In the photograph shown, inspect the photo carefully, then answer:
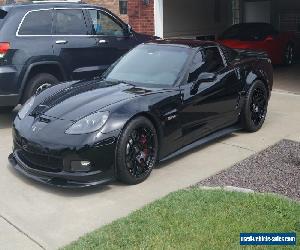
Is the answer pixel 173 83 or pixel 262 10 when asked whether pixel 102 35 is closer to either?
pixel 173 83

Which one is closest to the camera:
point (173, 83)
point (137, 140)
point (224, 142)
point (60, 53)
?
point (137, 140)

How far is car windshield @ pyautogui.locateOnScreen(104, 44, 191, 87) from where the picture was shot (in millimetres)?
5992

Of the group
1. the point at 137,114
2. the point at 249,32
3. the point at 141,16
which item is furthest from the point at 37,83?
the point at 249,32

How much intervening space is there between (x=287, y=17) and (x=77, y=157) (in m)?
15.4

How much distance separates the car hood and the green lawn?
1.30 metres

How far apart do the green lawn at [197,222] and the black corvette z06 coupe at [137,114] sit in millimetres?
753

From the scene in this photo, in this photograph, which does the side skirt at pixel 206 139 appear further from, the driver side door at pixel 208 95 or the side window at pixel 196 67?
the side window at pixel 196 67

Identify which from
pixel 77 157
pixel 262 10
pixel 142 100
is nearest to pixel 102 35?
pixel 142 100

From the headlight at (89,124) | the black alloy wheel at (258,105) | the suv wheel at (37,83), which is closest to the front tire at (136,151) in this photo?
the headlight at (89,124)

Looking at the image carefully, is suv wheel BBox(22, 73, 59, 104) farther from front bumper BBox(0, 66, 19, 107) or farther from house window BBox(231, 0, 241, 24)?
house window BBox(231, 0, 241, 24)

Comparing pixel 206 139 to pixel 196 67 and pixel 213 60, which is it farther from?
pixel 213 60

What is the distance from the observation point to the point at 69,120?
5.11m

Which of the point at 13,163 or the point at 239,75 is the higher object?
the point at 239,75

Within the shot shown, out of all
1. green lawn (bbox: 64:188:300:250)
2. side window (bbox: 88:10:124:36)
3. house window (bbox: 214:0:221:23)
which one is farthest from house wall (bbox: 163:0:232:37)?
green lawn (bbox: 64:188:300:250)
